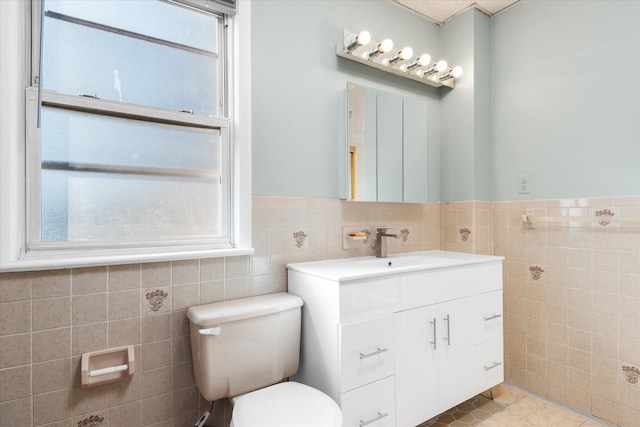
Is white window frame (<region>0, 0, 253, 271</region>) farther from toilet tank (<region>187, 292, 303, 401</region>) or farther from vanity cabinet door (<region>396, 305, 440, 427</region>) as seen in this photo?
vanity cabinet door (<region>396, 305, 440, 427</region>)

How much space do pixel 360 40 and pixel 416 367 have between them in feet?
5.34

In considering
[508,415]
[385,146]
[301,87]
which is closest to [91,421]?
[301,87]

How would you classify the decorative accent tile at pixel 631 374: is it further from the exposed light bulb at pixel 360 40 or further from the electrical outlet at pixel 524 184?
the exposed light bulb at pixel 360 40

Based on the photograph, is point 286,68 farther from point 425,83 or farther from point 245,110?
point 425,83

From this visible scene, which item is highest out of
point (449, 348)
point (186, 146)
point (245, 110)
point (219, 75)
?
point (219, 75)

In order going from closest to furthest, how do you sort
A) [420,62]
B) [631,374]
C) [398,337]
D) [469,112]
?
[398,337] → [631,374] → [420,62] → [469,112]

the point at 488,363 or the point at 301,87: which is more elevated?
the point at 301,87

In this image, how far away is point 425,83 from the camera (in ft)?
7.25

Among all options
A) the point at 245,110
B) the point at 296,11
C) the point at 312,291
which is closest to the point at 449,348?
the point at 312,291

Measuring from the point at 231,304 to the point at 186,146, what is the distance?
28.2 inches

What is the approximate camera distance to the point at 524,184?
2.04 metres

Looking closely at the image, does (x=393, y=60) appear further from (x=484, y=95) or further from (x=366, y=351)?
(x=366, y=351)

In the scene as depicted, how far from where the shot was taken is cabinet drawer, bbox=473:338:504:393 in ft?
5.82

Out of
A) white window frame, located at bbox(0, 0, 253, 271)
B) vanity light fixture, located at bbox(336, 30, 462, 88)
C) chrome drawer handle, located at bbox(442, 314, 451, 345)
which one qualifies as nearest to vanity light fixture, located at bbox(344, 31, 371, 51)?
vanity light fixture, located at bbox(336, 30, 462, 88)
